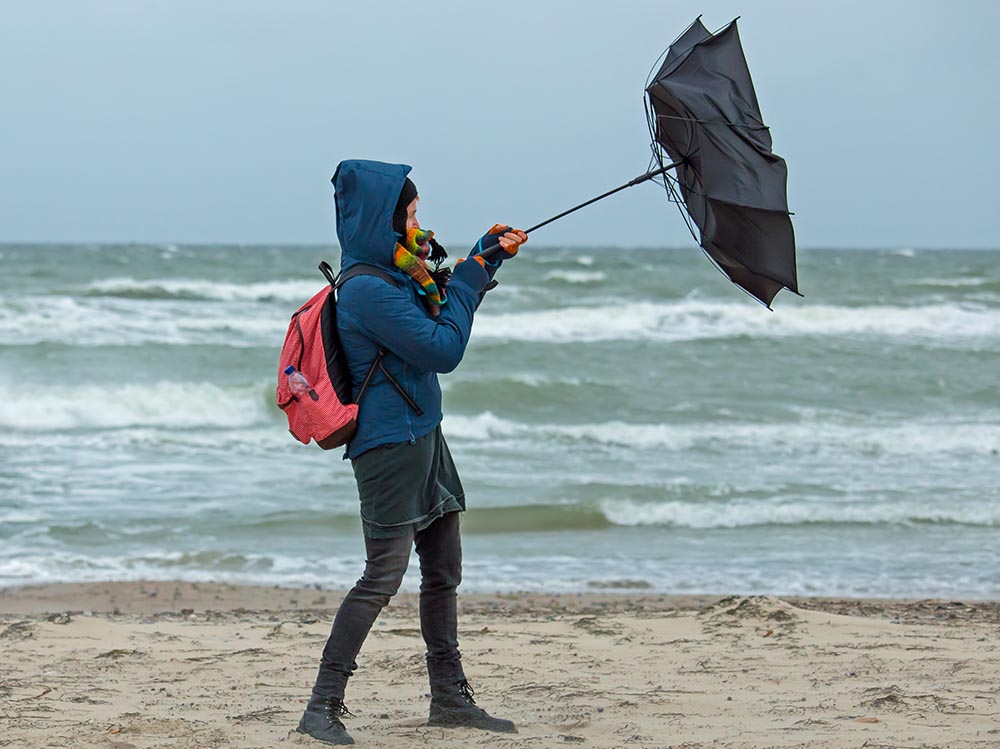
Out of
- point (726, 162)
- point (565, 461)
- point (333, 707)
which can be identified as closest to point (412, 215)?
point (726, 162)

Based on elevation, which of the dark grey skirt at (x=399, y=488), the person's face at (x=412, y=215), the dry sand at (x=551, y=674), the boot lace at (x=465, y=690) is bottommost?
the dry sand at (x=551, y=674)

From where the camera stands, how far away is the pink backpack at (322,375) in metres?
3.19

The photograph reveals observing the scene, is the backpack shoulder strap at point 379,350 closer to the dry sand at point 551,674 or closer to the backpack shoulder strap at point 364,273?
the backpack shoulder strap at point 364,273

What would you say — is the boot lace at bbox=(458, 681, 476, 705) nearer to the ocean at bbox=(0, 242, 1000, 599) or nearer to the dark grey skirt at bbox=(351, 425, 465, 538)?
the dark grey skirt at bbox=(351, 425, 465, 538)

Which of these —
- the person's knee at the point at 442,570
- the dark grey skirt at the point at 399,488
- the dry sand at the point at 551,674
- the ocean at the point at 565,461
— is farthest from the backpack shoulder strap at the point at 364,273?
the ocean at the point at 565,461

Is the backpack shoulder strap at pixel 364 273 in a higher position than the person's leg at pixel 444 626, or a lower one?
higher

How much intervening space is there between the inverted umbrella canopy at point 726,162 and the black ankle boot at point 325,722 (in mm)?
1690

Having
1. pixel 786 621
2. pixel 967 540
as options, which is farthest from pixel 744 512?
pixel 786 621

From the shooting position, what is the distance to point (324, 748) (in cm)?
334

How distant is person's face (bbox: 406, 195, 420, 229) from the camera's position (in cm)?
326

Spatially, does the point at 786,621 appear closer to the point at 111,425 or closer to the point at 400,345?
the point at 400,345

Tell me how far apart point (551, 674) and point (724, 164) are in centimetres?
207

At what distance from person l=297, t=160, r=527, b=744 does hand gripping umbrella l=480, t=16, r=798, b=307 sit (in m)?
0.22

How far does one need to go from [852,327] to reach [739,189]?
23.6m
